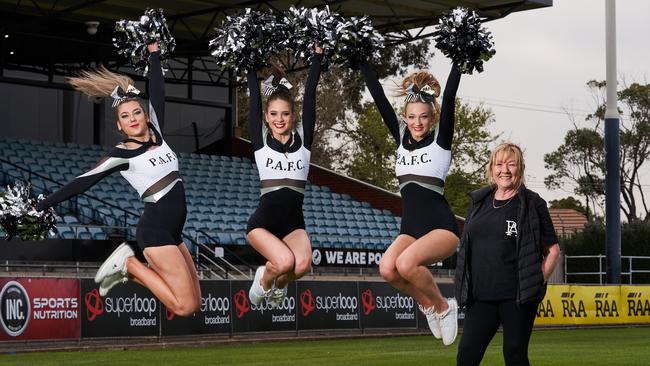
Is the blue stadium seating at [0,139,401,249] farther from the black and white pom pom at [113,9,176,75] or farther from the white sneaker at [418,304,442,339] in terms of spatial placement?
the white sneaker at [418,304,442,339]

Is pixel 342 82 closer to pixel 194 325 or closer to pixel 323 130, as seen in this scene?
pixel 323 130

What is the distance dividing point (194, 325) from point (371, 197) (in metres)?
12.7

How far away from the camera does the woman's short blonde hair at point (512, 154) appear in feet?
30.9

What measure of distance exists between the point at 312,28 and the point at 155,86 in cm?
135

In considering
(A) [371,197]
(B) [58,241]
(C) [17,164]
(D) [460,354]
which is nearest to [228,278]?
(B) [58,241]

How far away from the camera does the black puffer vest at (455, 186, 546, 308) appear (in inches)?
359

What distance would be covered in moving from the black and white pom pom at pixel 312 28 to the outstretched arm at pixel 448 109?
959 mm

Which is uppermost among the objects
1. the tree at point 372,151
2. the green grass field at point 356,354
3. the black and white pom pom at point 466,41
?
the tree at point 372,151

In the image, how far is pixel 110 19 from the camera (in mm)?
29578

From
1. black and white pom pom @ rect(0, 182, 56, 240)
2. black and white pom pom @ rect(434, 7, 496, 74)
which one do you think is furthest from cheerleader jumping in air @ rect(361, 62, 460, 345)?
black and white pom pom @ rect(0, 182, 56, 240)

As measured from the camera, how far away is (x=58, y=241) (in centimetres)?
2345

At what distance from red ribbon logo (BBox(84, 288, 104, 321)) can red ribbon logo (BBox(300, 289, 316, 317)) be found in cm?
453

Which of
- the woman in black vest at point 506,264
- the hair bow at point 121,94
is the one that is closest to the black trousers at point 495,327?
the woman in black vest at point 506,264

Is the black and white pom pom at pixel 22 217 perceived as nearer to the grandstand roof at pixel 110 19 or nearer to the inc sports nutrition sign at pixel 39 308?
the inc sports nutrition sign at pixel 39 308
